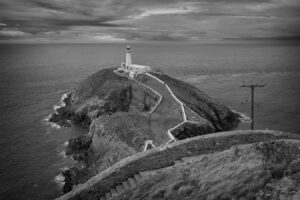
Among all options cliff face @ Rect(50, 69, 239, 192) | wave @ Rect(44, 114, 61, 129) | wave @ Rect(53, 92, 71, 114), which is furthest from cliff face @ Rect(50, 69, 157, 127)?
wave @ Rect(53, 92, 71, 114)

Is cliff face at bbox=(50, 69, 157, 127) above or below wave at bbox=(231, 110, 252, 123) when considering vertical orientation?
above

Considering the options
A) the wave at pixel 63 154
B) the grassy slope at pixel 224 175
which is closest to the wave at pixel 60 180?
the wave at pixel 63 154

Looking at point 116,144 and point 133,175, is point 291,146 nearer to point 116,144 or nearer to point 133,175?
point 133,175

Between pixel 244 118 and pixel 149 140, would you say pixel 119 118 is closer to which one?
pixel 149 140

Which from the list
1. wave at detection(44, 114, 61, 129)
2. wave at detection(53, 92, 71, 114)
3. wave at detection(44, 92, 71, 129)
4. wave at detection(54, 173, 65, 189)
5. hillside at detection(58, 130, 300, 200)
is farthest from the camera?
wave at detection(53, 92, 71, 114)

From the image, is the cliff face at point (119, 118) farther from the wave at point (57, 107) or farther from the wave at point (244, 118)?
the wave at point (244, 118)

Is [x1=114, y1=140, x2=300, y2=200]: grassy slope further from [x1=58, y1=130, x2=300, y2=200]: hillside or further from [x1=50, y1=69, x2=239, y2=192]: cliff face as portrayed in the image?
[x1=50, y1=69, x2=239, y2=192]: cliff face

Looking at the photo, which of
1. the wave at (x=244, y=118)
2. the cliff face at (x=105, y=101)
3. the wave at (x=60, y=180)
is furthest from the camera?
the wave at (x=244, y=118)

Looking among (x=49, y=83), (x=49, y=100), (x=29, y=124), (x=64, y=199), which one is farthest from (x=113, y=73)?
(x=64, y=199)
